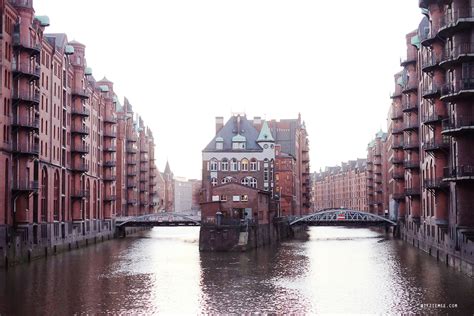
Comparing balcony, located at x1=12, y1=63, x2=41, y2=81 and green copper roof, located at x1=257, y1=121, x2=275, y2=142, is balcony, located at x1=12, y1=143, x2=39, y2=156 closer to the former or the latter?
balcony, located at x1=12, y1=63, x2=41, y2=81

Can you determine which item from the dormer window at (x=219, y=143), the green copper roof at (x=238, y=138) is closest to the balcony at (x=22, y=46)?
the dormer window at (x=219, y=143)

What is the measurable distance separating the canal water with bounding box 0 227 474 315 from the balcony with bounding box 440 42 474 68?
14004 mm

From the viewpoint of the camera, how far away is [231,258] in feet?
199

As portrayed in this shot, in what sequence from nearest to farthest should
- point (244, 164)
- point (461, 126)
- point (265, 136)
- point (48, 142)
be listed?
point (461, 126)
point (48, 142)
point (244, 164)
point (265, 136)

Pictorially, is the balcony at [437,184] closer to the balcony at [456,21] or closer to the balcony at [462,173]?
the balcony at [462,173]

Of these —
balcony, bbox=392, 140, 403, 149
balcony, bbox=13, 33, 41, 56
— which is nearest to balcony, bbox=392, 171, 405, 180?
balcony, bbox=392, 140, 403, 149

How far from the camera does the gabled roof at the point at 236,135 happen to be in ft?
337

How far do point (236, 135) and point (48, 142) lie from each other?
1614 inches

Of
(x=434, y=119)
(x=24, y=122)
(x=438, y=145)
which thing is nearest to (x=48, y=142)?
Answer: (x=24, y=122)

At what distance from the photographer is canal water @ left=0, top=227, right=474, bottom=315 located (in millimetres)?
33844

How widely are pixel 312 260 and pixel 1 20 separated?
32.3m

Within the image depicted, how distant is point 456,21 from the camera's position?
45.3 meters

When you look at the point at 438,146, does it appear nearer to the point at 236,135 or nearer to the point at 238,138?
the point at 238,138

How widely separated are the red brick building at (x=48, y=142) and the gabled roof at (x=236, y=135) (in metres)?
15.9
